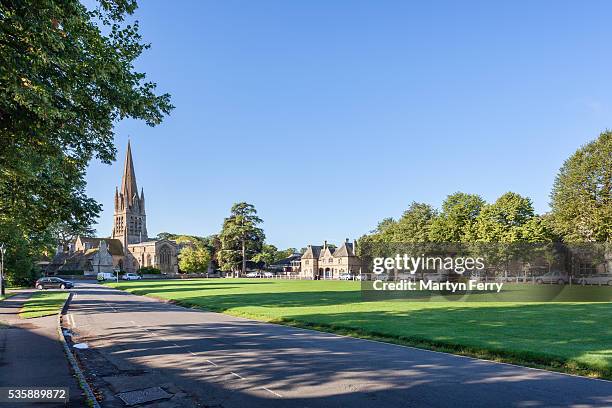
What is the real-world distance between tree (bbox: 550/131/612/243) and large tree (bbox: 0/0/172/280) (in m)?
51.5

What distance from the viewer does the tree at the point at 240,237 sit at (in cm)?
11962

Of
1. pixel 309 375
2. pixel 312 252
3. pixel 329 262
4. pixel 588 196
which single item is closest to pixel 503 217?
pixel 588 196

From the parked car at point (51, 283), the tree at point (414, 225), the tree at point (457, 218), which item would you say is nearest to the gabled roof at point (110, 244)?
the parked car at point (51, 283)

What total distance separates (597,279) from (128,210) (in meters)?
136

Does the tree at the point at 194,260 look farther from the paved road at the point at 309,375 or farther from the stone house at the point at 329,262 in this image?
the paved road at the point at 309,375

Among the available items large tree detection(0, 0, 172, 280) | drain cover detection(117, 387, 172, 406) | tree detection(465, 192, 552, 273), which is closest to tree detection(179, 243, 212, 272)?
tree detection(465, 192, 552, 273)

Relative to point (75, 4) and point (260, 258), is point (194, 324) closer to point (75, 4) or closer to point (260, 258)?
point (75, 4)

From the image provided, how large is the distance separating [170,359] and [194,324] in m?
8.77

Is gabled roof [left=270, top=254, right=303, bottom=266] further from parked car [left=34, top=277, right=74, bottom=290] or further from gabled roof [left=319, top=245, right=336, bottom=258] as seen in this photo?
parked car [left=34, top=277, right=74, bottom=290]

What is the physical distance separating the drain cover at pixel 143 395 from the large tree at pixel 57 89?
672 cm

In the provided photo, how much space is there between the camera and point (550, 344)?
1562 cm

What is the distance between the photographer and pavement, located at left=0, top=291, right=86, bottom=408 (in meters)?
10.6

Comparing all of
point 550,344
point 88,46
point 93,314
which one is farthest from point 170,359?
point 93,314

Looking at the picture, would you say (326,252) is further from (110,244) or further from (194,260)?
(110,244)
